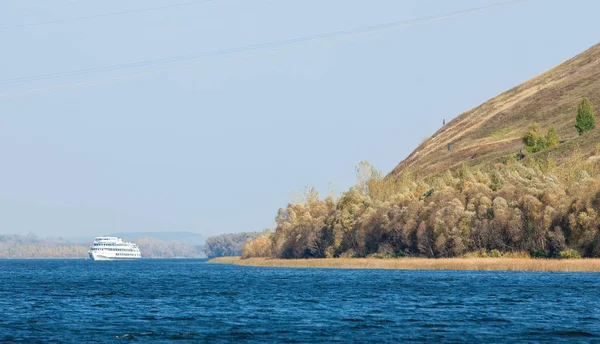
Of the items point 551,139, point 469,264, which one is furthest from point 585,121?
point 469,264

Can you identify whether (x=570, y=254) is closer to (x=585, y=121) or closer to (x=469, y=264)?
(x=469, y=264)

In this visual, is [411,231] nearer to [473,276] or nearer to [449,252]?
[449,252]

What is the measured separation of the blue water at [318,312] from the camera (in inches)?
1845

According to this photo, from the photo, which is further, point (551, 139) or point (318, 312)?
point (551, 139)

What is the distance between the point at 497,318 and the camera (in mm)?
53500

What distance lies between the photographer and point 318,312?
5869cm

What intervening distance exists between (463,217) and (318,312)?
218 ft

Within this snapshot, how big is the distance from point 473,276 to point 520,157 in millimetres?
101545

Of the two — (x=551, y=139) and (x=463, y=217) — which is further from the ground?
(x=551, y=139)

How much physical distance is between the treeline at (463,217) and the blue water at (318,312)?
20.9 m

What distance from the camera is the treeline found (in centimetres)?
10850

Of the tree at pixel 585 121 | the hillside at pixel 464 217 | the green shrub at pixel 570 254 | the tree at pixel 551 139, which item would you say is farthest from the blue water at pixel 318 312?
the tree at pixel 585 121

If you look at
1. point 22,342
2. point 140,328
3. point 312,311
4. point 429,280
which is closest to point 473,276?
point 429,280

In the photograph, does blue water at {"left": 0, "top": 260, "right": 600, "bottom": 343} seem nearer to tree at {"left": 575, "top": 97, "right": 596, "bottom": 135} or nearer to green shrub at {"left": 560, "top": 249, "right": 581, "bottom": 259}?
green shrub at {"left": 560, "top": 249, "right": 581, "bottom": 259}
